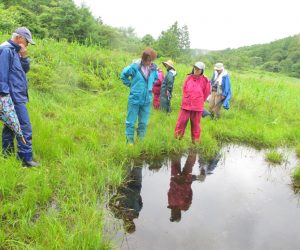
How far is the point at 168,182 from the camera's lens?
521cm

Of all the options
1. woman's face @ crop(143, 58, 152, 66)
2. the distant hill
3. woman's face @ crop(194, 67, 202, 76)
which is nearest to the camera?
woman's face @ crop(143, 58, 152, 66)

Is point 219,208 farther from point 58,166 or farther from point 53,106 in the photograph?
point 53,106

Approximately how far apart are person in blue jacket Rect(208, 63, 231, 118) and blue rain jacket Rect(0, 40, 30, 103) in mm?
5977

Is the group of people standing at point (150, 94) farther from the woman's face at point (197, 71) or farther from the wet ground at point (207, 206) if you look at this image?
the wet ground at point (207, 206)

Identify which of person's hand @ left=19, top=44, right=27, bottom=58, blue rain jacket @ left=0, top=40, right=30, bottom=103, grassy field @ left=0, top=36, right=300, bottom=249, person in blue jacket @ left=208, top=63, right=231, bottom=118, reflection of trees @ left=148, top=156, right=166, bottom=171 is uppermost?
person's hand @ left=19, top=44, right=27, bottom=58

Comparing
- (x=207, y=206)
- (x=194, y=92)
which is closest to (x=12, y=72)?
(x=207, y=206)

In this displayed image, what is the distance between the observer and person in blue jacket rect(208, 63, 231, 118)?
904 cm

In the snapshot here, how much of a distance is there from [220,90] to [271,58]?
70.4m

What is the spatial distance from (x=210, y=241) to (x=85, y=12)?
1052 inches

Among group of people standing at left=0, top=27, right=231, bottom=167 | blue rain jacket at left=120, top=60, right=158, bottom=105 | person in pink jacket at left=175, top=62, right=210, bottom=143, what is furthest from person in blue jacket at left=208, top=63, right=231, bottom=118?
blue rain jacket at left=120, top=60, right=158, bottom=105

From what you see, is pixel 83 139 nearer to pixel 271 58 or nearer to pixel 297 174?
pixel 297 174

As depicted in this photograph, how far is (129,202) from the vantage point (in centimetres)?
440

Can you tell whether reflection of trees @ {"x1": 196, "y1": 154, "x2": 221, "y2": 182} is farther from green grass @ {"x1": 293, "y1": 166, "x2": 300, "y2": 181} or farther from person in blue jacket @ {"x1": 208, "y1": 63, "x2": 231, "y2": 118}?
person in blue jacket @ {"x1": 208, "y1": 63, "x2": 231, "y2": 118}

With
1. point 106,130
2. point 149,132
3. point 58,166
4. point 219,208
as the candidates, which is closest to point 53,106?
point 106,130
